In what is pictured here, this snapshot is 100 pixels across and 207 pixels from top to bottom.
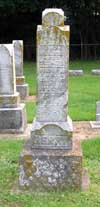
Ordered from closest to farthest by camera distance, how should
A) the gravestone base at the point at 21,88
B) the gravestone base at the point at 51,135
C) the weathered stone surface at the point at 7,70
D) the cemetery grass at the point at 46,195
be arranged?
the cemetery grass at the point at 46,195 → the gravestone base at the point at 51,135 → the weathered stone surface at the point at 7,70 → the gravestone base at the point at 21,88

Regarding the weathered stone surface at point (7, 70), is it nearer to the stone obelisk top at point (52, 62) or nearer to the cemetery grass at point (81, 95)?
the cemetery grass at point (81, 95)

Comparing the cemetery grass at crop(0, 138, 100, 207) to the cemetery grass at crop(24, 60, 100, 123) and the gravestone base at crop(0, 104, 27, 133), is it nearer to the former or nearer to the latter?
the gravestone base at crop(0, 104, 27, 133)

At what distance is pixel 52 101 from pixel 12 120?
421 centimetres

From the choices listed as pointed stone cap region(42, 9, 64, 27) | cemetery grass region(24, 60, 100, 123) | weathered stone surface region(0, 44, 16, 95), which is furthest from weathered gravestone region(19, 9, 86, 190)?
cemetery grass region(24, 60, 100, 123)

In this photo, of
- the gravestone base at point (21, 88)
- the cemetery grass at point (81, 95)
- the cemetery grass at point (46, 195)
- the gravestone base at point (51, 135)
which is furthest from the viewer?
the gravestone base at point (21, 88)

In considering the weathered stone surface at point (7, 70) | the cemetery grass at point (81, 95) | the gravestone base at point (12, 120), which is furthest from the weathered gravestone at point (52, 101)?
the cemetery grass at point (81, 95)

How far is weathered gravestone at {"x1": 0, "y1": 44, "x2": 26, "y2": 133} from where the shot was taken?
1033cm

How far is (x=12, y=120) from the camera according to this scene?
10.4m

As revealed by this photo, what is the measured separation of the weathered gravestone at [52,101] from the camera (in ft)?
19.9

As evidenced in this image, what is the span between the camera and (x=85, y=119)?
1164cm

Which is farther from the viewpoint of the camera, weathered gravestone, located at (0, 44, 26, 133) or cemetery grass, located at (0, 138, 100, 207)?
→ weathered gravestone, located at (0, 44, 26, 133)

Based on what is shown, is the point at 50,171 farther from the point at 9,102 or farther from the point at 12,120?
the point at 9,102

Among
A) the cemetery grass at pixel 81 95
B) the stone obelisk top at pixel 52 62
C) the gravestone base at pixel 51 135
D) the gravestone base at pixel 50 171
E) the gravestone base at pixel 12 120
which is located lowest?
the cemetery grass at pixel 81 95

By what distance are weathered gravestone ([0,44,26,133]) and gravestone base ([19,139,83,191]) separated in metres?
4.19
